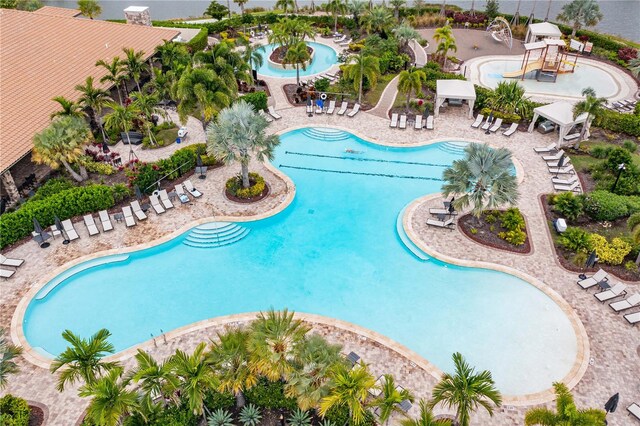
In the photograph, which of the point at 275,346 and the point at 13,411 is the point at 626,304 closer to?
the point at 275,346

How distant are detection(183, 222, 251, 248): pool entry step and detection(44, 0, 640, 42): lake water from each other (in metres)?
56.4

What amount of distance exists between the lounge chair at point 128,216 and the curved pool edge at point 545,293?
16.3m

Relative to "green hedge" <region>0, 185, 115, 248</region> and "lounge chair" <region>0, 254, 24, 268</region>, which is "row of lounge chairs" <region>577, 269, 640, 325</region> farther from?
"lounge chair" <region>0, 254, 24, 268</region>

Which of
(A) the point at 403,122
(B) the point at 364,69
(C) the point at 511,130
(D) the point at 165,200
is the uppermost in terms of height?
(B) the point at 364,69

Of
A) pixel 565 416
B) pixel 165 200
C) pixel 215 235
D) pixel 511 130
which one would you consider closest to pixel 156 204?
pixel 165 200

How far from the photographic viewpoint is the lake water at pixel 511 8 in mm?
61781

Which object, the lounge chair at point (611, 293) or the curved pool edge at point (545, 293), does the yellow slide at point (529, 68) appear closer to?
the curved pool edge at point (545, 293)

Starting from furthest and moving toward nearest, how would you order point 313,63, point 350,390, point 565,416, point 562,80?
point 313,63 < point 562,80 < point 350,390 < point 565,416

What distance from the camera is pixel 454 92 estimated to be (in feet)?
121

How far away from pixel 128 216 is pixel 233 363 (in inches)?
595

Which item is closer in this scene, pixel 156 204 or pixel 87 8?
pixel 156 204

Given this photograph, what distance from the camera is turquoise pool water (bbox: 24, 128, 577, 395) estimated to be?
2006cm

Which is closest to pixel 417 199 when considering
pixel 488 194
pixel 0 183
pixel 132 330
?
pixel 488 194

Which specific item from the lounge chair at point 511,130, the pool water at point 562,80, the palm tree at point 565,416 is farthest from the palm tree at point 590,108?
the palm tree at point 565,416
